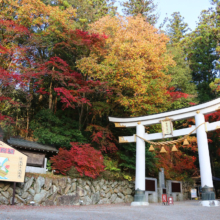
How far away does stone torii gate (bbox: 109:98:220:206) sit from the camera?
1053 centimetres

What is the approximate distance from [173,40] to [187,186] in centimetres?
2000

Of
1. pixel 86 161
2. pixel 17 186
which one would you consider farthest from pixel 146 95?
pixel 17 186

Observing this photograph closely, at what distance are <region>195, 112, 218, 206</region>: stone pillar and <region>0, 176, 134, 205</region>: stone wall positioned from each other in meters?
5.13

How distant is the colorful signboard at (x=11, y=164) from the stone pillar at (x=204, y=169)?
7991mm


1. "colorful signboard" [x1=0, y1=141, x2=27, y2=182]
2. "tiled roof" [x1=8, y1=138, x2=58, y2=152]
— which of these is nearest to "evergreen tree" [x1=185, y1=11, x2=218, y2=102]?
"tiled roof" [x1=8, y1=138, x2=58, y2=152]

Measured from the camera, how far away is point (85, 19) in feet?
58.9

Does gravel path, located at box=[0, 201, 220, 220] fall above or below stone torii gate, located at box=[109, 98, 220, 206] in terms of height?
below

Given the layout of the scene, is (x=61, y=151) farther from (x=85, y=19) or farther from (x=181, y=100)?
(x=181, y=100)

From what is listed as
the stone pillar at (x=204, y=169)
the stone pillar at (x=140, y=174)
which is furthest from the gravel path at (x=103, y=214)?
the stone pillar at (x=140, y=174)

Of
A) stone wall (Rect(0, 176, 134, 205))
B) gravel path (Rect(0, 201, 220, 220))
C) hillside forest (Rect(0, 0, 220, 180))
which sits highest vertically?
hillside forest (Rect(0, 0, 220, 180))

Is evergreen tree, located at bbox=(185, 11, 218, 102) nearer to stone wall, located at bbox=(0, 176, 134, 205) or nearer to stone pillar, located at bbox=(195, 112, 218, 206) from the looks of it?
stone pillar, located at bbox=(195, 112, 218, 206)

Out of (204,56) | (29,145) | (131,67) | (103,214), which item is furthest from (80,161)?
(204,56)

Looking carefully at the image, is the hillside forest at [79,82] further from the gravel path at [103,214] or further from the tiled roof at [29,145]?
the gravel path at [103,214]

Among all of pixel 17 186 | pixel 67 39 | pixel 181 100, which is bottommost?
pixel 17 186
